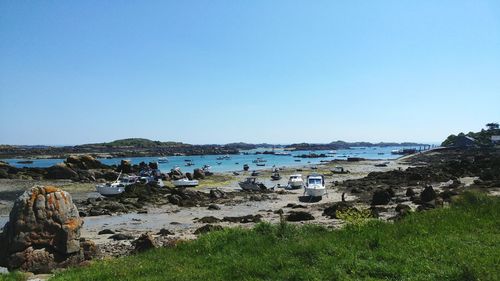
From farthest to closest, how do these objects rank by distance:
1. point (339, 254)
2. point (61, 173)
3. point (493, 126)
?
point (493, 126) → point (61, 173) → point (339, 254)

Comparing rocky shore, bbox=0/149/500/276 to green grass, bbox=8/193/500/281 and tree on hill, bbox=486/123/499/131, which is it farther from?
tree on hill, bbox=486/123/499/131

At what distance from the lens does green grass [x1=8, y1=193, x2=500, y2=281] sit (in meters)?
8.95

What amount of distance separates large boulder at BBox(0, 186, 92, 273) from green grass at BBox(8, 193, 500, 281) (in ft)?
13.0

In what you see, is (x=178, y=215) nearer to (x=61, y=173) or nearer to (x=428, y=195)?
(x=428, y=195)

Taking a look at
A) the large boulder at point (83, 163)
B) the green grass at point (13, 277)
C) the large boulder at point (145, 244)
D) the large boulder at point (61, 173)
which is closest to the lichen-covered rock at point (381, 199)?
the large boulder at point (145, 244)

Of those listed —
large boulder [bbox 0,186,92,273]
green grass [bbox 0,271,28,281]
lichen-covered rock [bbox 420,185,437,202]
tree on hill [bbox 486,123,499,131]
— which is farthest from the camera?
tree on hill [bbox 486,123,499,131]

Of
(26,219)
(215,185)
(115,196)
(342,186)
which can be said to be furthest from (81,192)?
(26,219)

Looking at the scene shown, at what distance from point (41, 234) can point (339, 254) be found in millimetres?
11099

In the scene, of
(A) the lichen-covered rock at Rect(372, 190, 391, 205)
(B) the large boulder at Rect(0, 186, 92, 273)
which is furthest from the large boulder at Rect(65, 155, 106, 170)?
(B) the large boulder at Rect(0, 186, 92, 273)

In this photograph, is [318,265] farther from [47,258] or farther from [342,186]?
[342,186]

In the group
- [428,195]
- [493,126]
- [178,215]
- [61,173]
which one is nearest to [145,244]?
[178,215]

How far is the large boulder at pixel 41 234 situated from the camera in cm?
1477

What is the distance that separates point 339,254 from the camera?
1027 centimetres

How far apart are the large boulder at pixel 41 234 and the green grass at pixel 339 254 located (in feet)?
13.0
